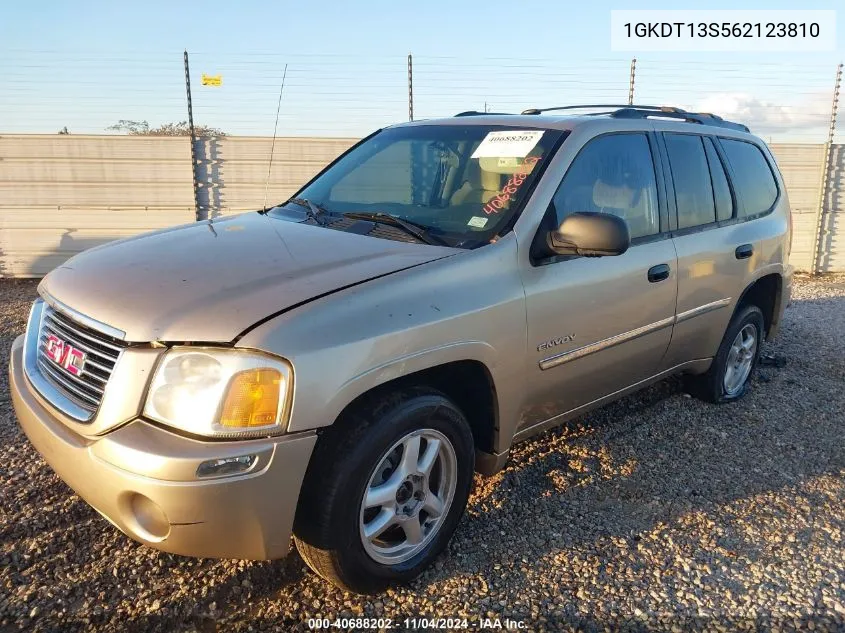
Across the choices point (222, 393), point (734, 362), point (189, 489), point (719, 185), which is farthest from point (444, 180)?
point (734, 362)

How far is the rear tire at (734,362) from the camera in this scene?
433 centimetres

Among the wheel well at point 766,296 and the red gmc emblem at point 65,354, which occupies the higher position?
the red gmc emblem at point 65,354

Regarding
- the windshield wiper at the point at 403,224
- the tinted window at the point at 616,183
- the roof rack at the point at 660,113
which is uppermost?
the roof rack at the point at 660,113

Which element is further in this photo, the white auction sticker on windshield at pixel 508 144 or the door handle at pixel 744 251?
the door handle at pixel 744 251

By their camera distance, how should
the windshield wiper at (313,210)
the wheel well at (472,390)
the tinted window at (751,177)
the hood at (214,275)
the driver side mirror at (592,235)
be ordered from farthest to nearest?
the tinted window at (751,177) → the windshield wiper at (313,210) → the driver side mirror at (592,235) → the wheel well at (472,390) → the hood at (214,275)

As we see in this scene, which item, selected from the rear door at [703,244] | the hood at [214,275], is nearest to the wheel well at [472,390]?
the hood at [214,275]

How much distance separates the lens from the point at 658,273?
3.36 meters

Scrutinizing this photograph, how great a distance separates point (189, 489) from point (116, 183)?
786 centimetres

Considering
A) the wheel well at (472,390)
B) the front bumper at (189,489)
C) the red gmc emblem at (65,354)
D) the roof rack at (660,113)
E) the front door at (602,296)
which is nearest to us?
the front bumper at (189,489)

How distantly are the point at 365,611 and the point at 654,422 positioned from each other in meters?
2.50

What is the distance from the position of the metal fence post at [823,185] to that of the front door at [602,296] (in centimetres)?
836

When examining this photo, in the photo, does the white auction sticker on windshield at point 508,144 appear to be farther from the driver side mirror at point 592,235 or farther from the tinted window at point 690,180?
the tinted window at point 690,180

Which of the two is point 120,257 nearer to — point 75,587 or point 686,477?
point 75,587

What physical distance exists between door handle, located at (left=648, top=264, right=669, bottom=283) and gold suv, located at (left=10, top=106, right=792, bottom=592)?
1 centimetres
